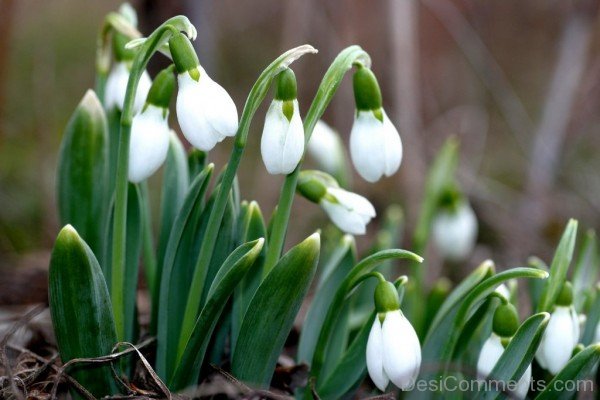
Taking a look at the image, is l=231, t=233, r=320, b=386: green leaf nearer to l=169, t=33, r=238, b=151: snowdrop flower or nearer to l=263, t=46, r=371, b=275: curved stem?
l=263, t=46, r=371, b=275: curved stem

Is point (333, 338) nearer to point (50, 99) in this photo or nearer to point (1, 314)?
point (1, 314)

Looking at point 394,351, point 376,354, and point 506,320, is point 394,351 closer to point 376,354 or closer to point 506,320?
point 376,354

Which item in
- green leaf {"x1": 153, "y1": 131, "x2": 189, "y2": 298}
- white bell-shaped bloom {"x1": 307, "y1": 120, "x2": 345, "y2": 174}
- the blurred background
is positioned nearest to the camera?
green leaf {"x1": 153, "y1": 131, "x2": 189, "y2": 298}

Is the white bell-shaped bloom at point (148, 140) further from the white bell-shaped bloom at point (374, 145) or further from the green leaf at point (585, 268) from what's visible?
the green leaf at point (585, 268)

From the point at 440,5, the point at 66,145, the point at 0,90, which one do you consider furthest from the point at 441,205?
the point at 440,5

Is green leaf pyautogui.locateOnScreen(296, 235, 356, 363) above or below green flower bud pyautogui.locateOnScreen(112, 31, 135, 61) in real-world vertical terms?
below

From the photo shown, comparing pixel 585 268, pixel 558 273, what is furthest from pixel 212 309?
pixel 585 268

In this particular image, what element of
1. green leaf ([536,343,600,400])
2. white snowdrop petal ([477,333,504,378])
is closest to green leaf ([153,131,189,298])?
white snowdrop petal ([477,333,504,378])

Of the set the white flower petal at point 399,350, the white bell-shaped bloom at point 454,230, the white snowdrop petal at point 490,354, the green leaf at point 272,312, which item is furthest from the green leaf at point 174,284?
the white bell-shaped bloom at point 454,230
